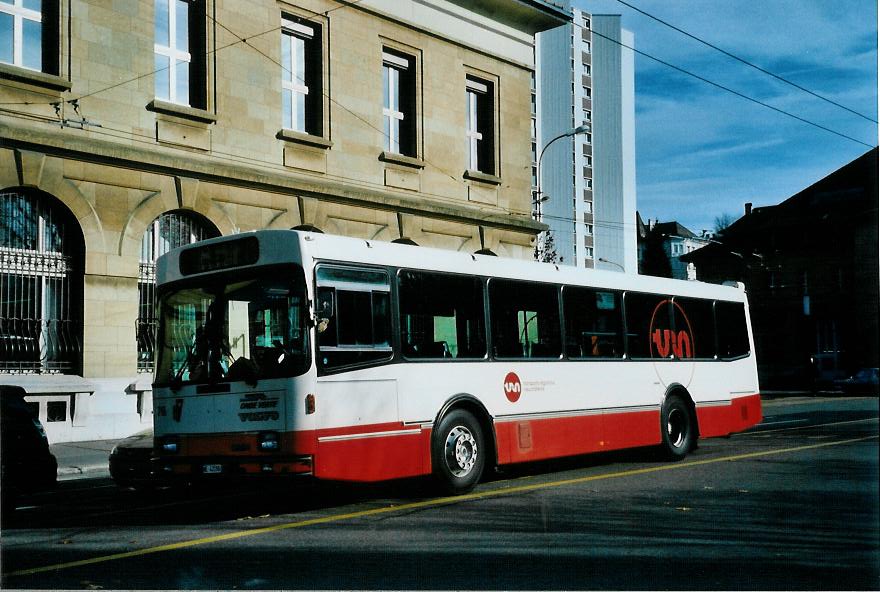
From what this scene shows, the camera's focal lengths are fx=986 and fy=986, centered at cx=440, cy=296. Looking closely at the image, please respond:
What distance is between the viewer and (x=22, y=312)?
56.0ft

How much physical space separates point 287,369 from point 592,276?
5692mm

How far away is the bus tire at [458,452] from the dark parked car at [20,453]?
4003 millimetres

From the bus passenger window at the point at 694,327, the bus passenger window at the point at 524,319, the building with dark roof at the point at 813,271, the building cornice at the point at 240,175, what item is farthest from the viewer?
the building cornice at the point at 240,175

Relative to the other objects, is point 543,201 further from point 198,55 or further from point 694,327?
point 694,327

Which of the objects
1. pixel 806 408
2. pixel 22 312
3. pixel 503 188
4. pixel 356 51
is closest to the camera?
pixel 22 312

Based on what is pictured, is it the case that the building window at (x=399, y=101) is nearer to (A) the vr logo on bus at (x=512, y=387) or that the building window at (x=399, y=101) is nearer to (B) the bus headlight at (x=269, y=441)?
(A) the vr logo on bus at (x=512, y=387)

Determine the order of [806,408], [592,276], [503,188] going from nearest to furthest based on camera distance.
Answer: [592,276], [503,188], [806,408]

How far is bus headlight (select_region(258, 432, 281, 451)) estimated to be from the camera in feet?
30.0

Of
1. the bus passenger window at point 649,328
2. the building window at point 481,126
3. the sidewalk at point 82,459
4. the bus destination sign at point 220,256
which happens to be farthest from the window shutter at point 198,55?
the bus destination sign at point 220,256

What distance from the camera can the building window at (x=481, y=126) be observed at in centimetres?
2594

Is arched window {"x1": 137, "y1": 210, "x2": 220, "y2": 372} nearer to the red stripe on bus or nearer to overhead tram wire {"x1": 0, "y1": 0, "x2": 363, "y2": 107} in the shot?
overhead tram wire {"x1": 0, "y1": 0, "x2": 363, "y2": 107}

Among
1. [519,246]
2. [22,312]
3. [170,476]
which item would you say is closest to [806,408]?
[519,246]

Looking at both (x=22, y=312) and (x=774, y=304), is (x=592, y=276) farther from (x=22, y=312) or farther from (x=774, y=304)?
(x=22, y=312)

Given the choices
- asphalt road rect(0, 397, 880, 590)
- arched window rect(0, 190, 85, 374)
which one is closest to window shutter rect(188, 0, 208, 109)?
arched window rect(0, 190, 85, 374)
